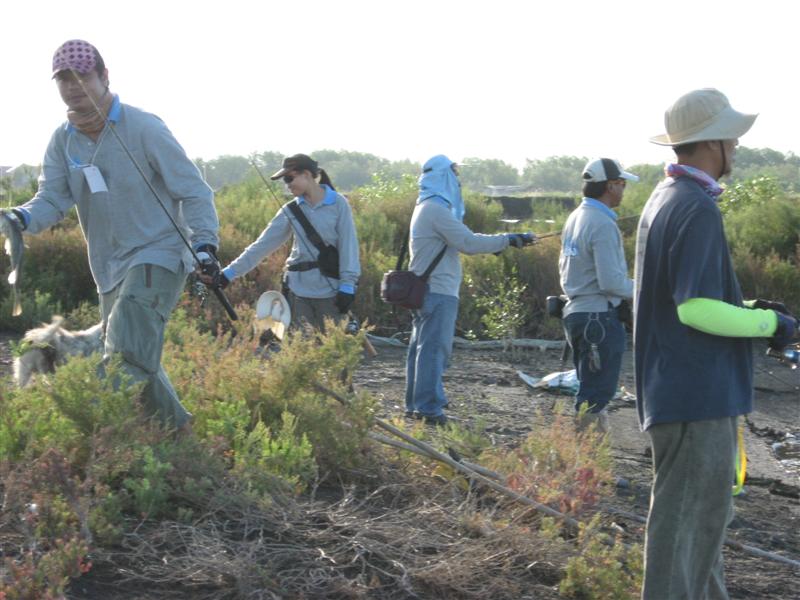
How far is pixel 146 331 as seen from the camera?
217 inches

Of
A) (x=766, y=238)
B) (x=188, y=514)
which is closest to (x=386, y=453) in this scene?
(x=188, y=514)

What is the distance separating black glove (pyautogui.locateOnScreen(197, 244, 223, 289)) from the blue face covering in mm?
3361

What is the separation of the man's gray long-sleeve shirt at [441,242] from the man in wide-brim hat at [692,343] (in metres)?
4.42

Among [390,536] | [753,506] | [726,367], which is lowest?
[753,506]

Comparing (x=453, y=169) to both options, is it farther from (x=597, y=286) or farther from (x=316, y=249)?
(x=597, y=286)

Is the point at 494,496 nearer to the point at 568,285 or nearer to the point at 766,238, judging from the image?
the point at 568,285

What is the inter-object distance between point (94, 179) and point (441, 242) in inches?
142

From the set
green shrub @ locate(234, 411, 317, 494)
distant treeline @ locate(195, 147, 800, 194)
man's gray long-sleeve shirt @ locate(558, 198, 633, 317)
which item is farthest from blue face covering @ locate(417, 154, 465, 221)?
distant treeline @ locate(195, 147, 800, 194)

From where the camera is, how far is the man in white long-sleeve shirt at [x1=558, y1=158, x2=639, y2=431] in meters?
7.27

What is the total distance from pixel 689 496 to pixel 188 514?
6.46 feet

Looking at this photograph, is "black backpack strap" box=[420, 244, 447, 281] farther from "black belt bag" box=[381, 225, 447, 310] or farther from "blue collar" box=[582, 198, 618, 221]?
"blue collar" box=[582, 198, 618, 221]

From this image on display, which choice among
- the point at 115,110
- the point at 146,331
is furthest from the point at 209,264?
Result: the point at 115,110

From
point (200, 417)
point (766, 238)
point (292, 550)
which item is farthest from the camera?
point (766, 238)

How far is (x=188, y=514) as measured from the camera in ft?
15.5
